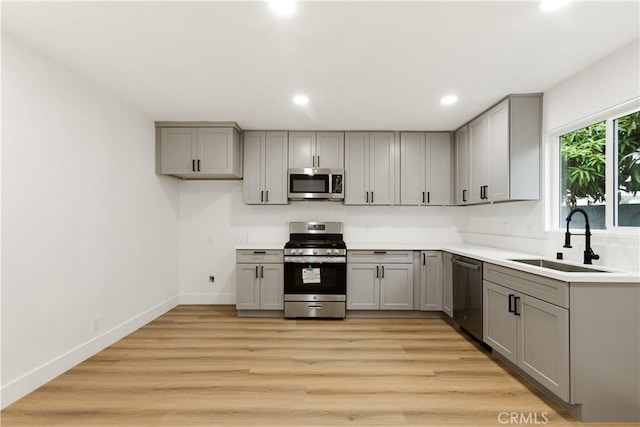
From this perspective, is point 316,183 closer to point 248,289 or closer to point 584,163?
point 248,289

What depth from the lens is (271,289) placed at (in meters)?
4.21

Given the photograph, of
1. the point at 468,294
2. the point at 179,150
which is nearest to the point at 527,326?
the point at 468,294

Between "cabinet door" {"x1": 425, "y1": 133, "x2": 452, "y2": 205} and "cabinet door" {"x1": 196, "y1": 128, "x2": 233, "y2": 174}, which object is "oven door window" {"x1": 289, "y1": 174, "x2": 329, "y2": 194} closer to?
"cabinet door" {"x1": 196, "y1": 128, "x2": 233, "y2": 174}

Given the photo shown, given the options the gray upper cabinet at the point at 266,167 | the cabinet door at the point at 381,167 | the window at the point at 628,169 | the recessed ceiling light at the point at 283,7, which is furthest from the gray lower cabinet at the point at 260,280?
the window at the point at 628,169

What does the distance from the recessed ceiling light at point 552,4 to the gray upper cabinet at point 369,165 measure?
2670 millimetres

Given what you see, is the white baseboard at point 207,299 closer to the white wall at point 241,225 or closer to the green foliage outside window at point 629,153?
the white wall at point 241,225

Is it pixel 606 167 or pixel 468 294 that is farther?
pixel 468 294

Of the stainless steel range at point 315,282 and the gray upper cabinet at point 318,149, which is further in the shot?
the gray upper cabinet at point 318,149

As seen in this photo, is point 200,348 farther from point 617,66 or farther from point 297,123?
point 617,66

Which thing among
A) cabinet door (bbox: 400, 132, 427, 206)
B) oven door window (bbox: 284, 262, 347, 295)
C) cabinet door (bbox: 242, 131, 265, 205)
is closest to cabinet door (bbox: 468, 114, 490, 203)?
cabinet door (bbox: 400, 132, 427, 206)

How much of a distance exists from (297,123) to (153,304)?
9.42 feet

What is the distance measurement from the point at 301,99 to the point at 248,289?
2.38 meters

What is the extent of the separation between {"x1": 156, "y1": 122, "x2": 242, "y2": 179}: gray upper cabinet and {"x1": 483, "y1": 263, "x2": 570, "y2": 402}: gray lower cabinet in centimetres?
325

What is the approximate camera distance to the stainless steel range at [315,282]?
4.14 meters
